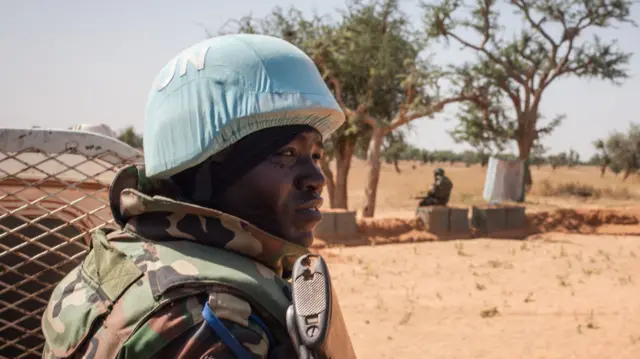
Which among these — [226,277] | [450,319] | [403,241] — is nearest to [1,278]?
[226,277]

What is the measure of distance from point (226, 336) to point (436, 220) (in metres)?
12.1

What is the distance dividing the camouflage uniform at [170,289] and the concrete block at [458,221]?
12.1 m

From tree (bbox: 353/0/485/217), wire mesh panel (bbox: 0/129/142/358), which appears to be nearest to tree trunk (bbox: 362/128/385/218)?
tree (bbox: 353/0/485/217)

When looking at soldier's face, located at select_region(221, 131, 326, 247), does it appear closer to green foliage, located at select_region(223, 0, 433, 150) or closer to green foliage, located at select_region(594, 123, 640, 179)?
green foliage, located at select_region(223, 0, 433, 150)

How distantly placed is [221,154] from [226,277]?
10.7 inches

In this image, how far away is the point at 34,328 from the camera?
1985 mm

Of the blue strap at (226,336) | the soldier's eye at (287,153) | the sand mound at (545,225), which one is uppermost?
the soldier's eye at (287,153)

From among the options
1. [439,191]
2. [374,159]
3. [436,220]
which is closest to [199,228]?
[436,220]

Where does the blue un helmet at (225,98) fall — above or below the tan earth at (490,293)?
above

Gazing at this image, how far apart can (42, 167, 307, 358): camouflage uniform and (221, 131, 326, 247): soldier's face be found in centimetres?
4

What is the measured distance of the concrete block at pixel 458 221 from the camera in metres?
12.8

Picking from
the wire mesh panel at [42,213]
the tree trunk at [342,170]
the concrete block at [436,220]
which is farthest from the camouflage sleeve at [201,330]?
the tree trunk at [342,170]

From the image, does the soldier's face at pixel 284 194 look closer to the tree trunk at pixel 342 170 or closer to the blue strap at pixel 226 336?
the blue strap at pixel 226 336

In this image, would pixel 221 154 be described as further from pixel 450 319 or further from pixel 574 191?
pixel 574 191
